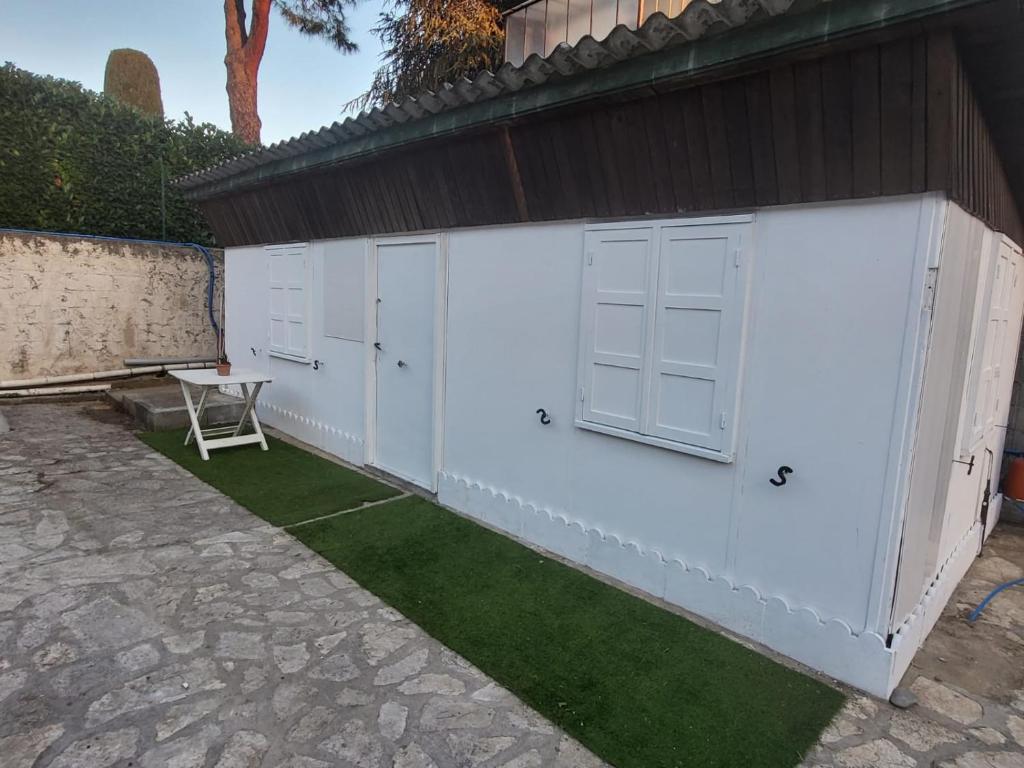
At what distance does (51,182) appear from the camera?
859 cm

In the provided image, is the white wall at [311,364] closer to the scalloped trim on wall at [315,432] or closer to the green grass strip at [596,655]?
the scalloped trim on wall at [315,432]

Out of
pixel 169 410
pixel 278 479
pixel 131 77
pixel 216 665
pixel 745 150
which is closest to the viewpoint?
pixel 216 665

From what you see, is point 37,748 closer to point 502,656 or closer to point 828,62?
point 502,656

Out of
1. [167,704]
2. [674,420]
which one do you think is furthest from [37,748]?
[674,420]

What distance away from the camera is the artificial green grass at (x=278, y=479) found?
4879mm

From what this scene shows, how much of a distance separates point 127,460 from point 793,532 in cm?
602

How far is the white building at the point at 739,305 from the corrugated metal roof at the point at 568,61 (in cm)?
2

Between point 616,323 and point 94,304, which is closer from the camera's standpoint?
point 616,323

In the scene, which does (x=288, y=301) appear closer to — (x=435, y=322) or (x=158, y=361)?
(x=435, y=322)

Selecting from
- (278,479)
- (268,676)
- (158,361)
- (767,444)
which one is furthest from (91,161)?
(767,444)

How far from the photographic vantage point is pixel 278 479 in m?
5.55

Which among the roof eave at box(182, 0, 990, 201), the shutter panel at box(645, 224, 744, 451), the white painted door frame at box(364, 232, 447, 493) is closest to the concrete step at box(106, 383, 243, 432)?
the white painted door frame at box(364, 232, 447, 493)

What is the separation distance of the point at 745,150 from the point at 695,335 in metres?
0.96

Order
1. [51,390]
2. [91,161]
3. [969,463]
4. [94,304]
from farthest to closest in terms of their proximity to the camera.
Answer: [91,161] < [94,304] < [51,390] < [969,463]
